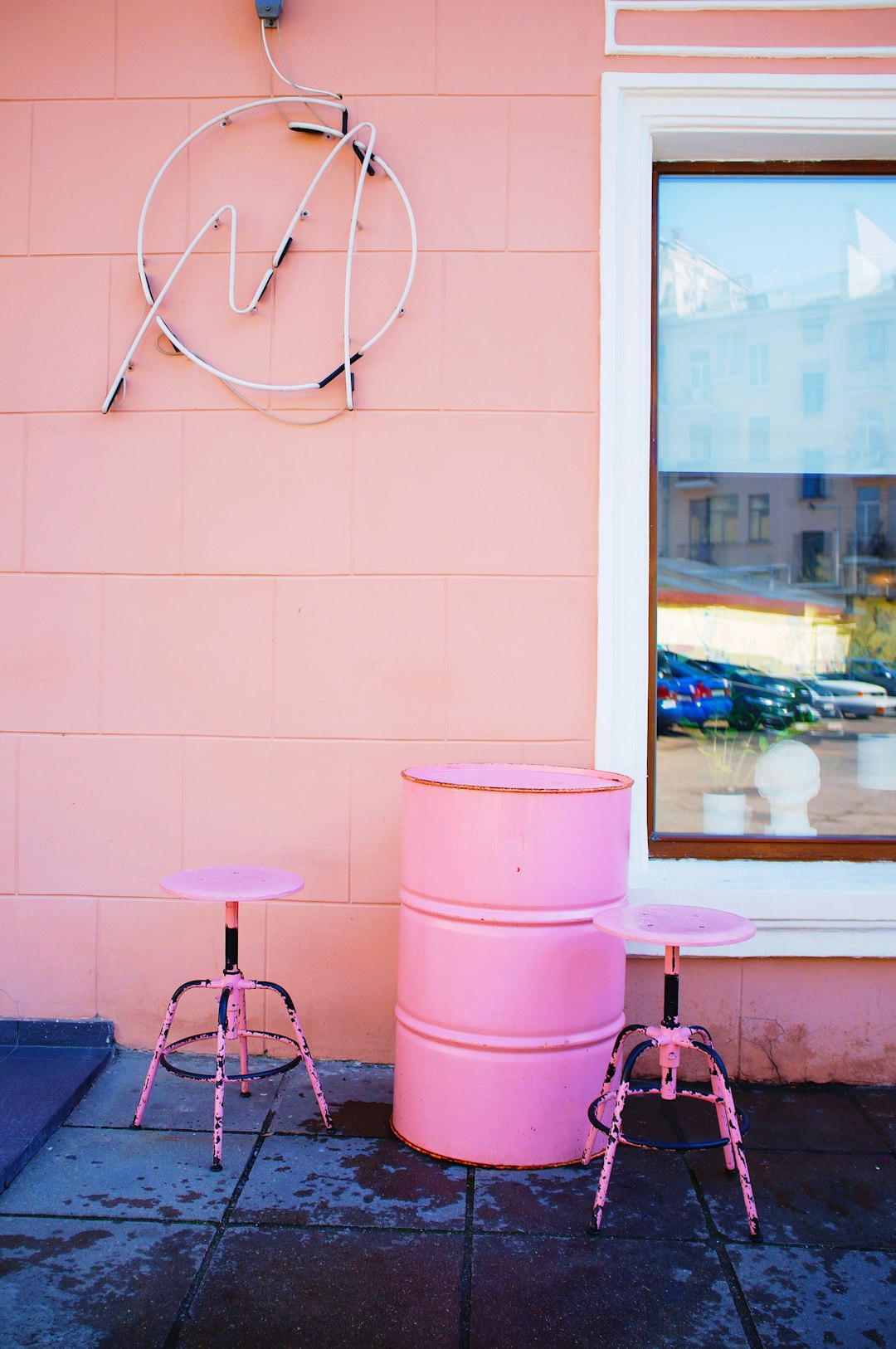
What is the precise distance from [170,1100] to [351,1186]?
703 mm

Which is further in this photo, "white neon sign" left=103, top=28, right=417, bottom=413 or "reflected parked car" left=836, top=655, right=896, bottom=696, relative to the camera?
"reflected parked car" left=836, top=655, right=896, bottom=696

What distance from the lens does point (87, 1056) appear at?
2.94m

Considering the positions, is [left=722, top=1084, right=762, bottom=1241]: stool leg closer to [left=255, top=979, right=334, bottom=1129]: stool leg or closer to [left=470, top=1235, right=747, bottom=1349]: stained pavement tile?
[left=470, top=1235, right=747, bottom=1349]: stained pavement tile

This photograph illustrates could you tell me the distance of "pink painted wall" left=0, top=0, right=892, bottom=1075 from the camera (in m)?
2.97

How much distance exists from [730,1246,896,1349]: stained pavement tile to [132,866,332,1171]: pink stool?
1.10 m

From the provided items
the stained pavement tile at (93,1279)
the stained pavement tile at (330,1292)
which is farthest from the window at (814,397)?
the stained pavement tile at (93,1279)

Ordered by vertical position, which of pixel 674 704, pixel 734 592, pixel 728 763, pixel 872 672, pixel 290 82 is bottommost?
pixel 728 763

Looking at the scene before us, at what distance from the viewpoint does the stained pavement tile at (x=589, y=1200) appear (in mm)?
2135

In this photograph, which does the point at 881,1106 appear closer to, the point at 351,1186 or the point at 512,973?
the point at 512,973

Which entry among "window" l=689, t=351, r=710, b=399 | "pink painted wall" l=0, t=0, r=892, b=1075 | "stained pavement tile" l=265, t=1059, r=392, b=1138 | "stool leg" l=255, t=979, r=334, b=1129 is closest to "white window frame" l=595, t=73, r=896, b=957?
"pink painted wall" l=0, t=0, r=892, b=1075

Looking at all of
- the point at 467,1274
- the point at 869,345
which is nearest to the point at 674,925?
the point at 467,1274

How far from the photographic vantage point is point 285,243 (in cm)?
294

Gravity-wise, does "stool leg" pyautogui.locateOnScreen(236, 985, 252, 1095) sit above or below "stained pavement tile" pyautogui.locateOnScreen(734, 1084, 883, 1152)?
above

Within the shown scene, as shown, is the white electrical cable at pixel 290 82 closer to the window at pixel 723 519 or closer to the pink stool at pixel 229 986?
the window at pixel 723 519
